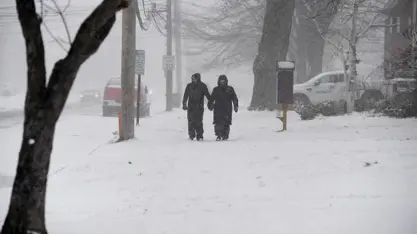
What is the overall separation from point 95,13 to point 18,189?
1.58 m

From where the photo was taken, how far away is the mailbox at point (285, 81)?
542 inches

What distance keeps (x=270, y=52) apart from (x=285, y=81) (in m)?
6.53

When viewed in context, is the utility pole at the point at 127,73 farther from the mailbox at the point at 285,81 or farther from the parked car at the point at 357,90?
the parked car at the point at 357,90

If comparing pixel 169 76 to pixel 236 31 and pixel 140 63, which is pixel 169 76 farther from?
pixel 140 63

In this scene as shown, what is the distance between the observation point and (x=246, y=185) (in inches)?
327

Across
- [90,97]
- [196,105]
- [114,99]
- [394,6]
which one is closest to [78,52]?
[196,105]

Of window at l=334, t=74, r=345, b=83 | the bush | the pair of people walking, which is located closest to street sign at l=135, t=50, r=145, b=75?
the pair of people walking

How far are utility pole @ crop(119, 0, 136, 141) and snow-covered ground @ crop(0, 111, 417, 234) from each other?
427 millimetres

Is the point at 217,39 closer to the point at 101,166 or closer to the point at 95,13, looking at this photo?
the point at 101,166

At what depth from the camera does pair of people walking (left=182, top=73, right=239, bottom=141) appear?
13422 mm

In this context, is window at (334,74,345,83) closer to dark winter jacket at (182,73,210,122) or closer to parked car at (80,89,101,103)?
dark winter jacket at (182,73,210,122)

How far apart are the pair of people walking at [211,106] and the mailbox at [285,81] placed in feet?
3.66

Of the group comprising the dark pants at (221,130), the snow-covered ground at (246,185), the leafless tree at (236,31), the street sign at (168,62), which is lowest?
the snow-covered ground at (246,185)

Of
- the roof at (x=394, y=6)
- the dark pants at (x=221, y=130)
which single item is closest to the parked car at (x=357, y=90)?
the dark pants at (x=221, y=130)
